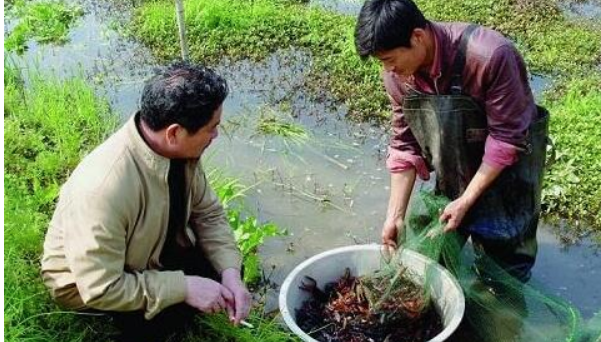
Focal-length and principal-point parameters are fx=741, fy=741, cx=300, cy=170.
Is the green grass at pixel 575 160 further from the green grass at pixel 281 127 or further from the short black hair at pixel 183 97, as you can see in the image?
the short black hair at pixel 183 97

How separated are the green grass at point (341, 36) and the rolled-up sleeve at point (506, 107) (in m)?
2.57

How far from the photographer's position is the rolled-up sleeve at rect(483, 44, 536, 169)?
3.29 metres

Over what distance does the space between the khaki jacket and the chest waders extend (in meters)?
1.18

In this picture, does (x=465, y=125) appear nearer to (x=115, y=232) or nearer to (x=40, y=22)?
(x=115, y=232)

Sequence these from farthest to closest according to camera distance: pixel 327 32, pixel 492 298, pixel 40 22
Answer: pixel 40 22, pixel 327 32, pixel 492 298

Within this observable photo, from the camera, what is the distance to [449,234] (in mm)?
3756

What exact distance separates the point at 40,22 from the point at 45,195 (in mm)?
4296

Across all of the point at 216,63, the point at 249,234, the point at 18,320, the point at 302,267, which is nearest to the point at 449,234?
the point at 302,267

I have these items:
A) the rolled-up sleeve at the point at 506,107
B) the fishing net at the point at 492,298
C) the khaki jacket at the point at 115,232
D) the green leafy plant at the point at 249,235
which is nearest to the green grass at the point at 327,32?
the green leafy plant at the point at 249,235

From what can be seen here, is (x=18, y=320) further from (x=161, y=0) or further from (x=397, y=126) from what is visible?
(x=161, y=0)

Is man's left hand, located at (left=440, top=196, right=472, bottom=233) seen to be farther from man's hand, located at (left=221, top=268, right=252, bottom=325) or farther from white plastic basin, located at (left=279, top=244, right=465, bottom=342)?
man's hand, located at (left=221, top=268, right=252, bottom=325)

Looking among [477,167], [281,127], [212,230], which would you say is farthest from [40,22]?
[477,167]

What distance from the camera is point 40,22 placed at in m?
8.30

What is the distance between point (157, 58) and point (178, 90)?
4.88 metres
